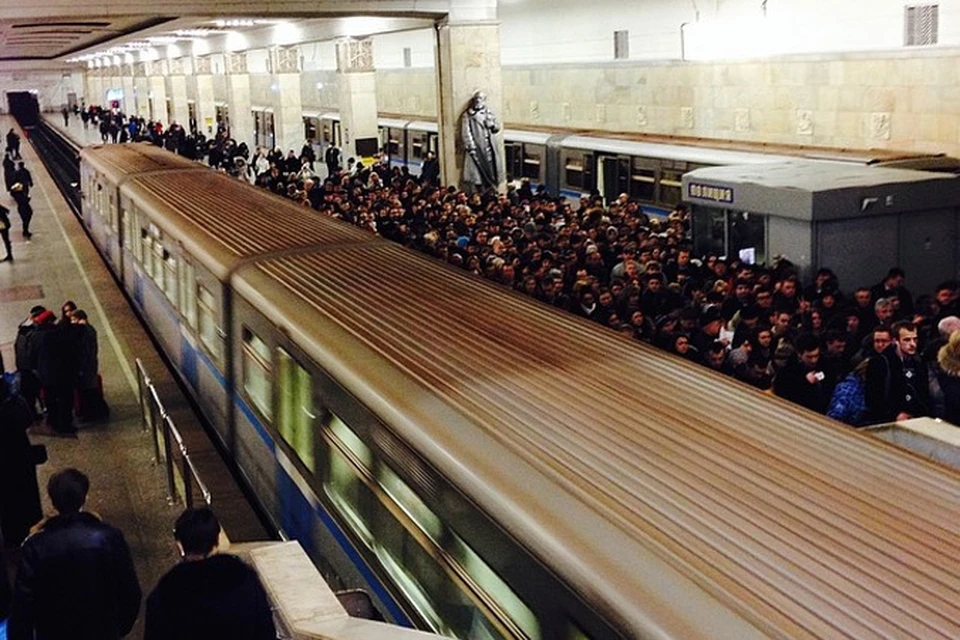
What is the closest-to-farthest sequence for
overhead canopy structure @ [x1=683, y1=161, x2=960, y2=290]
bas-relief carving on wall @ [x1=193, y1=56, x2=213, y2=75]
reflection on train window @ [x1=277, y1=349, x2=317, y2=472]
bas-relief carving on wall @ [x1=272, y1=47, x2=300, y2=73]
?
reflection on train window @ [x1=277, y1=349, x2=317, y2=472]
overhead canopy structure @ [x1=683, y1=161, x2=960, y2=290]
bas-relief carving on wall @ [x1=272, y1=47, x2=300, y2=73]
bas-relief carving on wall @ [x1=193, y1=56, x2=213, y2=75]

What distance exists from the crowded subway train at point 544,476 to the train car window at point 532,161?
14.2m

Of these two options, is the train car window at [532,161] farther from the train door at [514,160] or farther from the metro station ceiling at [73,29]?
the metro station ceiling at [73,29]

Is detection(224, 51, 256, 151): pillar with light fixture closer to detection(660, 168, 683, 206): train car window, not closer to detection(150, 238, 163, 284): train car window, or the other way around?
detection(660, 168, 683, 206): train car window

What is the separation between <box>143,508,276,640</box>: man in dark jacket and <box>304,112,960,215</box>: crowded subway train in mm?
12332

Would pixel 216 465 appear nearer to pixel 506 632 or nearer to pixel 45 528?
pixel 45 528

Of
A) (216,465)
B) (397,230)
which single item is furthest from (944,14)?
(216,465)

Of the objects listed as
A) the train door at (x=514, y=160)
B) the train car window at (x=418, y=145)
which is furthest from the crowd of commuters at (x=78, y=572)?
the train car window at (x=418, y=145)

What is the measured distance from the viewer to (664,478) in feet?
13.4

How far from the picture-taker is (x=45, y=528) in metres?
4.82

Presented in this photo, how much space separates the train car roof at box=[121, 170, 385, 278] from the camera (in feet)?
30.8

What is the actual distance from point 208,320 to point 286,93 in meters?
26.9

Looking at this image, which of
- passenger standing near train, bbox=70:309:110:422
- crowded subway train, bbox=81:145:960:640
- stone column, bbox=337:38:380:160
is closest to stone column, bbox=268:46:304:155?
stone column, bbox=337:38:380:160

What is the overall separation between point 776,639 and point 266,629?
5.98 feet

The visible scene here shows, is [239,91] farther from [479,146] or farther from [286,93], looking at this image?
[479,146]
